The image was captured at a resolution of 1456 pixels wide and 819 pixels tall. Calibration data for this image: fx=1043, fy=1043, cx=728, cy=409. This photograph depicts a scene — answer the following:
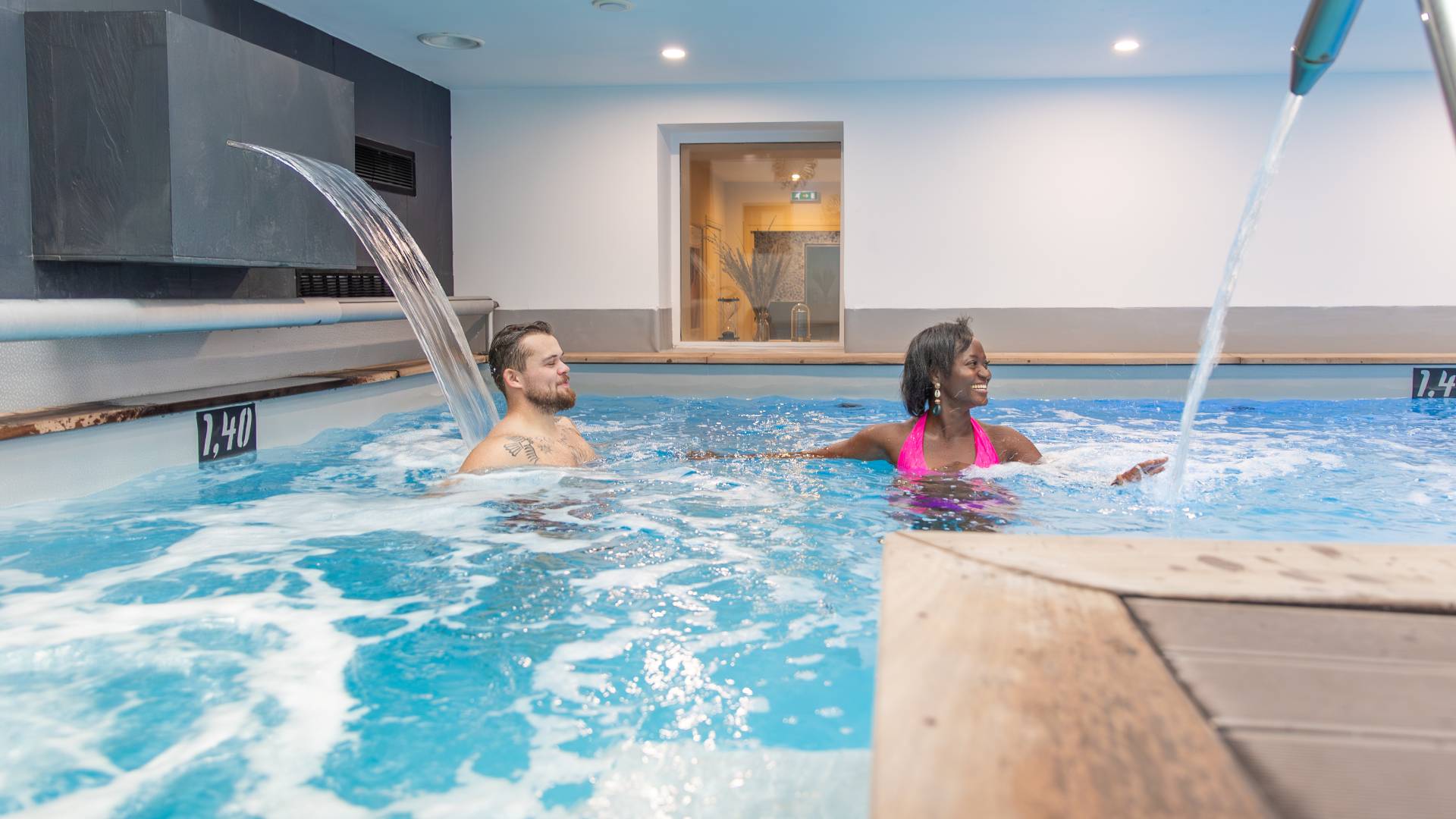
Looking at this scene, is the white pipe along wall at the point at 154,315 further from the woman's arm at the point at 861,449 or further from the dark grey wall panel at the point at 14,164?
the woman's arm at the point at 861,449

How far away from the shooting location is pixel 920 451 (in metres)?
3.88

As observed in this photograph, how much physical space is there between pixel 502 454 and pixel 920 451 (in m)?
1.52

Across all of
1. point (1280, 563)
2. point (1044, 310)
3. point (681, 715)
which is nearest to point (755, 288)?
point (1044, 310)

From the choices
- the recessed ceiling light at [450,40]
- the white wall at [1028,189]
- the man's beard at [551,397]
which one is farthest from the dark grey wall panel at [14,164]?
the white wall at [1028,189]

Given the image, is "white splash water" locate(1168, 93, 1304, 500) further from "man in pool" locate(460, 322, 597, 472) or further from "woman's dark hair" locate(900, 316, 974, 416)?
"man in pool" locate(460, 322, 597, 472)

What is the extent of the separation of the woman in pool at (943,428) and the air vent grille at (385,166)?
15.3 feet

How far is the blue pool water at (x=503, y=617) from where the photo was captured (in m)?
1.68

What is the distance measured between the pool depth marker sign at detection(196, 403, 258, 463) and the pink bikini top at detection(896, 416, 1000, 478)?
3000 mm

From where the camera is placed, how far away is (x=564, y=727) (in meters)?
1.84

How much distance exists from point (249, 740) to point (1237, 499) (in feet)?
10.9

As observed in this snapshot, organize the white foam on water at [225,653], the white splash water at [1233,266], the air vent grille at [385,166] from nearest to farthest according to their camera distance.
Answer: the white foam on water at [225,653], the white splash water at [1233,266], the air vent grille at [385,166]

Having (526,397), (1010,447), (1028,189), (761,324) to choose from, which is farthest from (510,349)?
(761,324)

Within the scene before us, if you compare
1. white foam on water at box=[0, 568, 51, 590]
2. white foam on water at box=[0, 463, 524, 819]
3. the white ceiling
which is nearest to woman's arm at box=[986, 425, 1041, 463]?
white foam on water at box=[0, 463, 524, 819]

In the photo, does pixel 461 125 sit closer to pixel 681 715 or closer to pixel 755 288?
pixel 755 288
